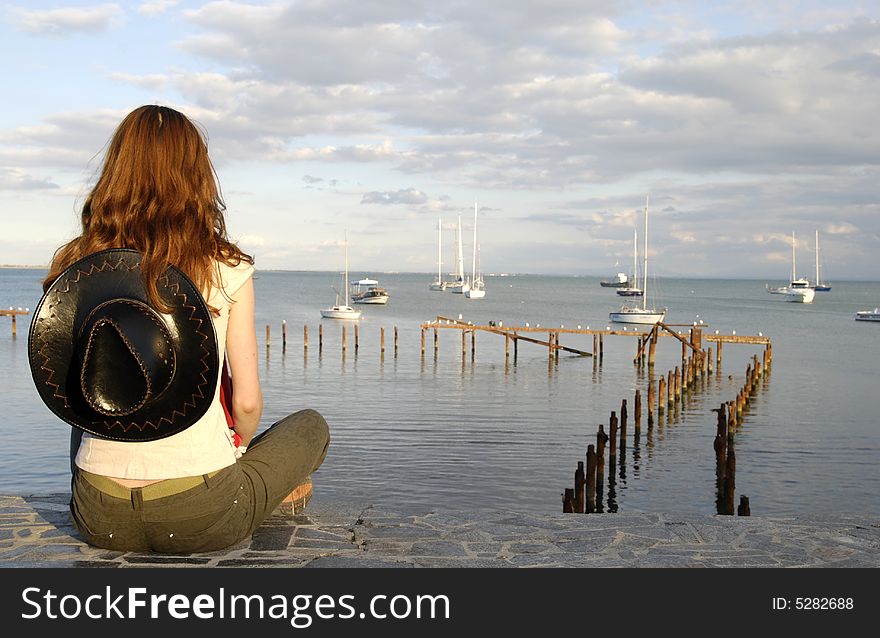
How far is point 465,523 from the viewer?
571cm

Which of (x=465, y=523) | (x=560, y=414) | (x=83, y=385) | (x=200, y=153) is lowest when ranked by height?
(x=560, y=414)

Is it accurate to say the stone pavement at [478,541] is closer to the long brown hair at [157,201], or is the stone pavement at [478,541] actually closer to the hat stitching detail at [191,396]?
the hat stitching detail at [191,396]

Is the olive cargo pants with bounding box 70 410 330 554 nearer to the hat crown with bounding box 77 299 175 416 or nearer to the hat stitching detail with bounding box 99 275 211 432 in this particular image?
the hat stitching detail with bounding box 99 275 211 432

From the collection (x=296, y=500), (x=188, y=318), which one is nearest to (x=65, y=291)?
(x=188, y=318)

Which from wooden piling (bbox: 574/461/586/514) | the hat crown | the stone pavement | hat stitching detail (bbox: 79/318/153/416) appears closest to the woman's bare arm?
the hat crown

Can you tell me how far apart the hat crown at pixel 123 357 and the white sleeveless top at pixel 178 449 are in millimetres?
278

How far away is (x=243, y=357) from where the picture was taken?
13.7ft

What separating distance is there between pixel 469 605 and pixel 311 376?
112 ft

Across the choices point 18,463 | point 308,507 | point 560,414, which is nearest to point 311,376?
point 560,414

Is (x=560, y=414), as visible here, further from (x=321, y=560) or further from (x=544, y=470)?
(x=321, y=560)

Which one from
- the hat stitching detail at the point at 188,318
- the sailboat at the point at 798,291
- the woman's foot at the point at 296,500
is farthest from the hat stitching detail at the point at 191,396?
the sailboat at the point at 798,291

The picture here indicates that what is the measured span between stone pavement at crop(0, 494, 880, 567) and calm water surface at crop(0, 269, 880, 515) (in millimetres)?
10462

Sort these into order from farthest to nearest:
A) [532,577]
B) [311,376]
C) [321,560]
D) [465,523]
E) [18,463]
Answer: [311,376] < [18,463] < [465,523] < [321,560] < [532,577]

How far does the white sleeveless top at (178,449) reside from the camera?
404 centimetres
